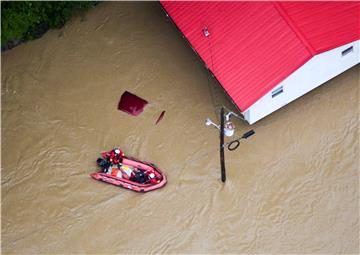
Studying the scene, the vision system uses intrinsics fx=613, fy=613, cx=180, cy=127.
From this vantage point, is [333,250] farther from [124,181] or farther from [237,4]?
[237,4]

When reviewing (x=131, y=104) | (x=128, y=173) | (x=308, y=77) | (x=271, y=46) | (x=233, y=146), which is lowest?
(x=233, y=146)

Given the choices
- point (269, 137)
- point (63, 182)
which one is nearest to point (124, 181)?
point (63, 182)

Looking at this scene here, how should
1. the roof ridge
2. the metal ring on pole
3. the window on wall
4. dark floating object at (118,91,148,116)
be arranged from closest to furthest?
the roof ridge, the window on wall, the metal ring on pole, dark floating object at (118,91,148,116)

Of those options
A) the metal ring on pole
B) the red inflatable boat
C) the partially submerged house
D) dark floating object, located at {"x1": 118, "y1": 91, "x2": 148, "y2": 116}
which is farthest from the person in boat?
the partially submerged house

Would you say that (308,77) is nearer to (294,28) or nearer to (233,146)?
(294,28)

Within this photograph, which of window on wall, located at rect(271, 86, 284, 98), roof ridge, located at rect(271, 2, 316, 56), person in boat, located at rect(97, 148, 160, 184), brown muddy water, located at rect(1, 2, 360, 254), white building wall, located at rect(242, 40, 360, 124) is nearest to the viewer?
roof ridge, located at rect(271, 2, 316, 56)

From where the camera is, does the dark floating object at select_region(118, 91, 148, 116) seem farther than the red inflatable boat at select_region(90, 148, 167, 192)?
Yes

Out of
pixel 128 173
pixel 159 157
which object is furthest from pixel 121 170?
pixel 159 157

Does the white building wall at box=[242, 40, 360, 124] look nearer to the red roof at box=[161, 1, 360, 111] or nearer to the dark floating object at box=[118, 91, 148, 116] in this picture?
the red roof at box=[161, 1, 360, 111]

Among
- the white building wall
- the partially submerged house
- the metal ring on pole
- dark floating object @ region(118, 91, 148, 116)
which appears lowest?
the metal ring on pole
